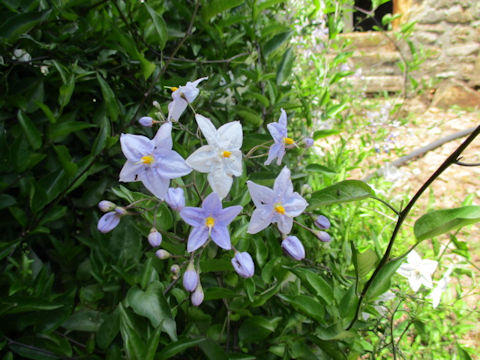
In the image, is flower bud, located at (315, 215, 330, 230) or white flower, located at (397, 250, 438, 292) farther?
white flower, located at (397, 250, 438, 292)

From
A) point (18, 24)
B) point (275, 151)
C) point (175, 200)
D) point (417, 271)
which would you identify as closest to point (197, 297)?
point (175, 200)

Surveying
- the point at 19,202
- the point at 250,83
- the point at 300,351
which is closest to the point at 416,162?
the point at 250,83

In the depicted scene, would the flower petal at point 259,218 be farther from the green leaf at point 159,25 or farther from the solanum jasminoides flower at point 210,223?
the green leaf at point 159,25

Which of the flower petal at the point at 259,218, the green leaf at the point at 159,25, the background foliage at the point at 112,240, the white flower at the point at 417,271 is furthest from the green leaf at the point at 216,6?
the white flower at the point at 417,271

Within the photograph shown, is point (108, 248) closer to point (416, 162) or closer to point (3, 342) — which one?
point (3, 342)

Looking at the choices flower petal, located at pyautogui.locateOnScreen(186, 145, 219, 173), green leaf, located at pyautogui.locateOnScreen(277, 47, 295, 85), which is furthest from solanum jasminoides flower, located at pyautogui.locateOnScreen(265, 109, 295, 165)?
green leaf, located at pyautogui.locateOnScreen(277, 47, 295, 85)

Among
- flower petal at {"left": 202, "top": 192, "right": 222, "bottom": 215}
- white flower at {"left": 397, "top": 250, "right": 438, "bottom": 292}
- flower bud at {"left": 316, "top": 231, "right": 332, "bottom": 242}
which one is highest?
flower petal at {"left": 202, "top": 192, "right": 222, "bottom": 215}

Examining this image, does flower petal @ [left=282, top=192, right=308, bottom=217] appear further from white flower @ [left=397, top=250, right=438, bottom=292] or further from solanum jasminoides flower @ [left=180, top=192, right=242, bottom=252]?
white flower @ [left=397, top=250, right=438, bottom=292]
